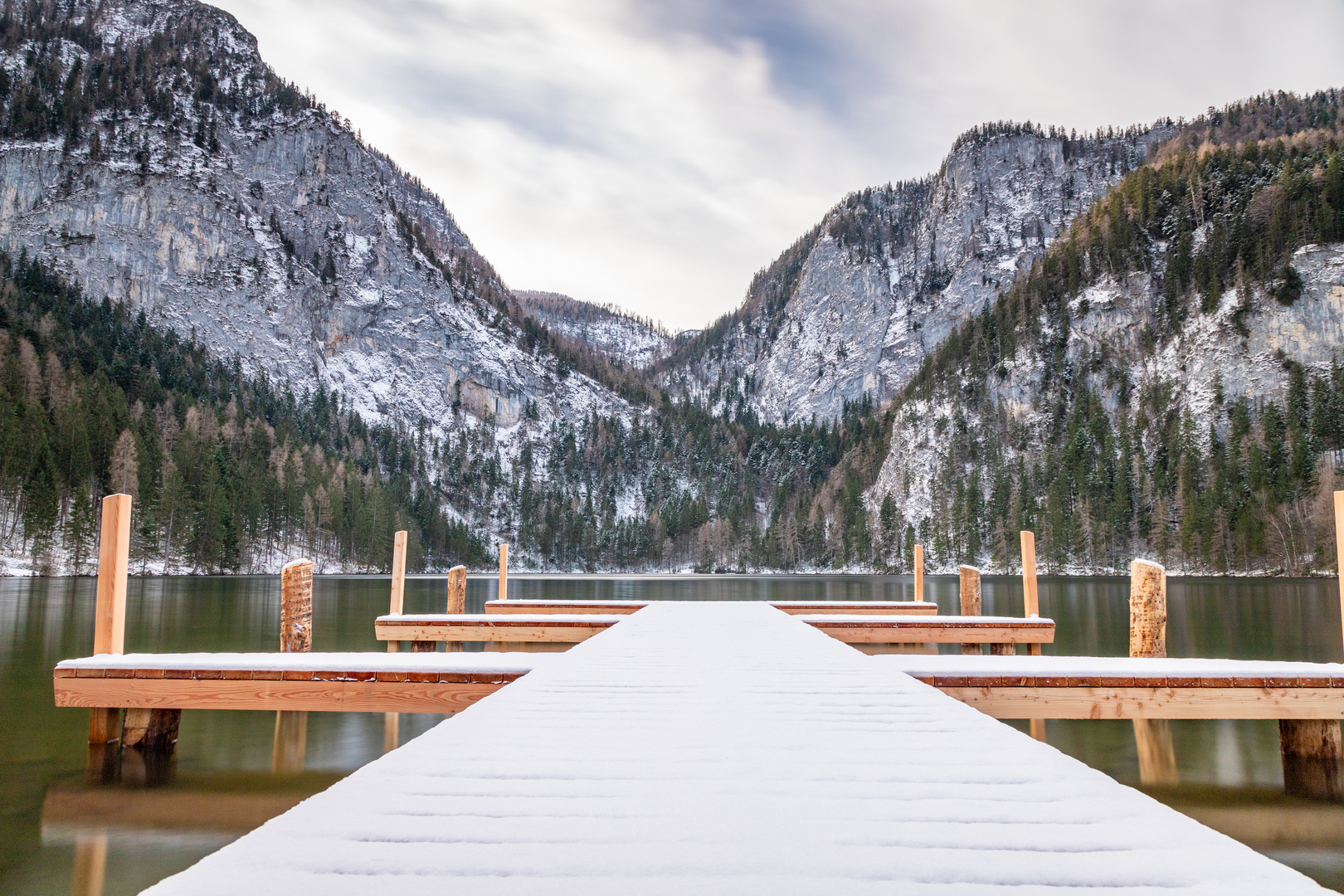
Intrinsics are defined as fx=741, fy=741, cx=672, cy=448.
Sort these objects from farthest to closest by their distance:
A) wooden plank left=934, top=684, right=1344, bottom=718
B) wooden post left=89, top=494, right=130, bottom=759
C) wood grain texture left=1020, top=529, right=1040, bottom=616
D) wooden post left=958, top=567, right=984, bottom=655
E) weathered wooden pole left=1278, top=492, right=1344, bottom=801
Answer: wooden post left=958, top=567, right=984, bottom=655 → wood grain texture left=1020, top=529, right=1040, bottom=616 → wooden post left=89, top=494, right=130, bottom=759 → weathered wooden pole left=1278, top=492, right=1344, bottom=801 → wooden plank left=934, top=684, right=1344, bottom=718

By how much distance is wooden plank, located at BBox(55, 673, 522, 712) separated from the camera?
709cm

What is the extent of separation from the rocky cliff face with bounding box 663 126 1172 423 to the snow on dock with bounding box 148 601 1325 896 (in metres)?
132

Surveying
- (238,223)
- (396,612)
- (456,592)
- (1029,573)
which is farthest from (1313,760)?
(238,223)

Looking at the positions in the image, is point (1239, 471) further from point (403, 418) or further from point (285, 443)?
point (403, 418)

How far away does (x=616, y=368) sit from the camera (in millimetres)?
164750

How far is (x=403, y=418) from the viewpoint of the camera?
11225 centimetres

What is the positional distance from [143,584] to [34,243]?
7678 centimetres

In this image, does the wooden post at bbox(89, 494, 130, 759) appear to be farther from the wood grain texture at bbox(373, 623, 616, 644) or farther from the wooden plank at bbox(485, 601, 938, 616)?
the wooden plank at bbox(485, 601, 938, 616)

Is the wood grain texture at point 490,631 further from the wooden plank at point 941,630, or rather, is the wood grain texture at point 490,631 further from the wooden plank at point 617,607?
the wooden plank at point 941,630

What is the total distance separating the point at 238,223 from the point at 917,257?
114732mm

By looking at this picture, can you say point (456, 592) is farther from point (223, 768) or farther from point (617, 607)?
point (223, 768)

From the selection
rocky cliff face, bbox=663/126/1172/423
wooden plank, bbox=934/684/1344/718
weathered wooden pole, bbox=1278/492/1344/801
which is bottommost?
weathered wooden pole, bbox=1278/492/1344/801

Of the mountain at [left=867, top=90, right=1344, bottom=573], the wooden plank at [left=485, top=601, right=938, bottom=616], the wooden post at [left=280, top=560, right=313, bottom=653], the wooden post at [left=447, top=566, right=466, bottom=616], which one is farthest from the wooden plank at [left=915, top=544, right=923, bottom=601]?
the mountain at [left=867, top=90, right=1344, bottom=573]

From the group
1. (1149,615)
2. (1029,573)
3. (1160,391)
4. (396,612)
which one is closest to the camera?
(1149,615)
